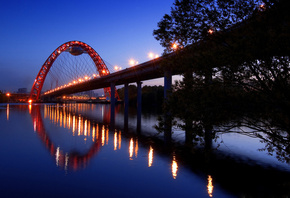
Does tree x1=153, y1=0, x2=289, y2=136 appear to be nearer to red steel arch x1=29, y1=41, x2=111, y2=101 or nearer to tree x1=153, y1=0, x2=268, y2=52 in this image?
tree x1=153, y1=0, x2=268, y2=52

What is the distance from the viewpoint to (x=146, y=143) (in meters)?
17.7

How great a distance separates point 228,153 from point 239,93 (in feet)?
24.2

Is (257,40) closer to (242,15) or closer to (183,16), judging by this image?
(242,15)

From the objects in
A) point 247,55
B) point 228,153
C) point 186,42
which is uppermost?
Result: point 186,42

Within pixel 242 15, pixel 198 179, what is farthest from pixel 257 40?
pixel 198 179

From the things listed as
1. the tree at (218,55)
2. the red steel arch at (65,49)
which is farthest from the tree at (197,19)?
the red steel arch at (65,49)

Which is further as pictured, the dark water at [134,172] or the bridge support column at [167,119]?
the bridge support column at [167,119]

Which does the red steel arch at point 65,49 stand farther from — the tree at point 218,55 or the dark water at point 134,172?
the tree at point 218,55

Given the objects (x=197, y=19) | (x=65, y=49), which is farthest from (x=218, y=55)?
(x=65, y=49)

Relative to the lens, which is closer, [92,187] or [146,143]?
[92,187]

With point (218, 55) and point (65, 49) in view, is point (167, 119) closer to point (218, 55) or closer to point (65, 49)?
point (218, 55)

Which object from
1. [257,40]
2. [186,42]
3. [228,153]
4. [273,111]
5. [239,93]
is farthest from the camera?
[228,153]

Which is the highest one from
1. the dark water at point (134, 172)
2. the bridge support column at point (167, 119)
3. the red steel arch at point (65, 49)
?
the red steel arch at point (65, 49)

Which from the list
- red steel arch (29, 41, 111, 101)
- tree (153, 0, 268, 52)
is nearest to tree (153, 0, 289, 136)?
tree (153, 0, 268, 52)
